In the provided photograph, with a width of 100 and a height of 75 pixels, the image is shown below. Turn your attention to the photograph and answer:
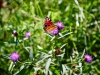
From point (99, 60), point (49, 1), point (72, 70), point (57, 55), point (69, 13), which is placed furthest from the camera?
point (49, 1)

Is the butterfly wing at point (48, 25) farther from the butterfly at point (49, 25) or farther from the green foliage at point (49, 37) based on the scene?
the green foliage at point (49, 37)

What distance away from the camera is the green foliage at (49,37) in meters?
2.00

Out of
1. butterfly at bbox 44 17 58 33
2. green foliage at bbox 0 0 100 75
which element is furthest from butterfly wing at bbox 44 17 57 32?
green foliage at bbox 0 0 100 75

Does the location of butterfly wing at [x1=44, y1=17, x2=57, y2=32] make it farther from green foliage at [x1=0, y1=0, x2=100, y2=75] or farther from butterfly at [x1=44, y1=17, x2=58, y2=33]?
green foliage at [x1=0, y1=0, x2=100, y2=75]

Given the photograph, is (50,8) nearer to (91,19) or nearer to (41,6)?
(41,6)

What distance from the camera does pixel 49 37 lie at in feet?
7.47

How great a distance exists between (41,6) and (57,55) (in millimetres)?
1029

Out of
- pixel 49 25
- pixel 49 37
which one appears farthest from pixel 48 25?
pixel 49 37

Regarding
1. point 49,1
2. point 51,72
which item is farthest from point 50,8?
point 51,72

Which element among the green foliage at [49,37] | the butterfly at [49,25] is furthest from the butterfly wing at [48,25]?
the green foliage at [49,37]

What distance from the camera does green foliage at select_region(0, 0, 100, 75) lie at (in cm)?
200

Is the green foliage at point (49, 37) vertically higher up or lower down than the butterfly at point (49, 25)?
lower down

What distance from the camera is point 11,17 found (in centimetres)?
266

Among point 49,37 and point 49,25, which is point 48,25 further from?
point 49,37
